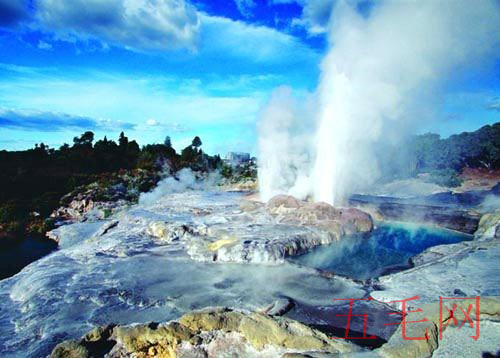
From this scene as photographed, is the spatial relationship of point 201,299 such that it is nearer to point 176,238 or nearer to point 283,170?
point 176,238

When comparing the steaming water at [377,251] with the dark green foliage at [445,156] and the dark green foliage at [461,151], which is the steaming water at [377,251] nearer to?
the dark green foliage at [445,156]

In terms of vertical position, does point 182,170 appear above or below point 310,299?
above

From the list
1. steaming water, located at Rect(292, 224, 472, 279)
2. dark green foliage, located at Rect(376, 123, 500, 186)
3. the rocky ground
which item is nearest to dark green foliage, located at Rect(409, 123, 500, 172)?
dark green foliage, located at Rect(376, 123, 500, 186)

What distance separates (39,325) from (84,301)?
105 centimetres

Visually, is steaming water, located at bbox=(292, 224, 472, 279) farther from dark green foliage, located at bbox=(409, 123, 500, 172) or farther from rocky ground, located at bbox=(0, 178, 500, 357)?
dark green foliage, located at bbox=(409, 123, 500, 172)

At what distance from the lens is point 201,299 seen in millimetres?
7953

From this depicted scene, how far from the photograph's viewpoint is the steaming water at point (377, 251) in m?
10.7

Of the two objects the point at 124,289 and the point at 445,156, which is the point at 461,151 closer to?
the point at 445,156

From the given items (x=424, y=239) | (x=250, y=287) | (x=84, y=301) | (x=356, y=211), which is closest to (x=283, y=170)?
(x=356, y=211)

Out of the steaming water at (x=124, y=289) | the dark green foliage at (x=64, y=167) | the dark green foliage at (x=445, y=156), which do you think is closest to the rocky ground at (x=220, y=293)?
the steaming water at (x=124, y=289)

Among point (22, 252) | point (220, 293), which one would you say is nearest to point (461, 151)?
point (220, 293)

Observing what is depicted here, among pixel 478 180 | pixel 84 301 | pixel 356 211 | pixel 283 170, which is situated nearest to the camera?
pixel 84 301

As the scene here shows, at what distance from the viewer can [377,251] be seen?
1247 centimetres

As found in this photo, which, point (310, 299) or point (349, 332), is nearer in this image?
point (349, 332)
